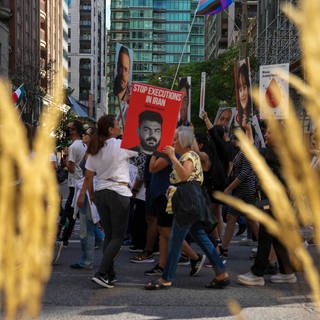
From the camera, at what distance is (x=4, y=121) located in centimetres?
107

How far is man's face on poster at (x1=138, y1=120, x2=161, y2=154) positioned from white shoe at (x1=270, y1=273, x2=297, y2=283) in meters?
1.82

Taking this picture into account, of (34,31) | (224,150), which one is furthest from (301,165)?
(34,31)

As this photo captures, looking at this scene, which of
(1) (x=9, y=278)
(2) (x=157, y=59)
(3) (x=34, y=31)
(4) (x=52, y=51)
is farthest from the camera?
(2) (x=157, y=59)

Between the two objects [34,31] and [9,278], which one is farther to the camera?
[34,31]

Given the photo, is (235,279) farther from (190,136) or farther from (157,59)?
(157,59)

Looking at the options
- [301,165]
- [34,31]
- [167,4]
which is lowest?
[301,165]

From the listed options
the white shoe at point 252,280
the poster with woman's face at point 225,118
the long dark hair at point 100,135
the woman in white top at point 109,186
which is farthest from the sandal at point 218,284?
the poster with woman's face at point 225,118

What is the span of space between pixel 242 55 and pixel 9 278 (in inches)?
737

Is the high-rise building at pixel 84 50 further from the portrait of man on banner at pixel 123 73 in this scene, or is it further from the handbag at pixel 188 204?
the handbag at pixel 188 204

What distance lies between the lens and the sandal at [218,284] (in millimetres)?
6184

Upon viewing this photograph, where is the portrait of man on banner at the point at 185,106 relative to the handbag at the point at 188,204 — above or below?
above

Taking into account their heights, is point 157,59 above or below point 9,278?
above

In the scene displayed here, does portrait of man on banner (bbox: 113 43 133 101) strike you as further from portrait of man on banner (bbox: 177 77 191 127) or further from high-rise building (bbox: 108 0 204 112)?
high-rise building (bbox: 108 0 204 112)

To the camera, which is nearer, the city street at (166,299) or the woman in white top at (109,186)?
the city street at (166,299)
